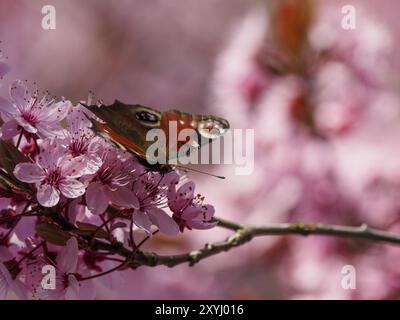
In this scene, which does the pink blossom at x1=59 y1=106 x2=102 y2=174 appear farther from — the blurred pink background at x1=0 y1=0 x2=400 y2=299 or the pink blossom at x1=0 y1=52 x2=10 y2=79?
the blurred pink background at x1=0 y1=0 x2=400 y2=299

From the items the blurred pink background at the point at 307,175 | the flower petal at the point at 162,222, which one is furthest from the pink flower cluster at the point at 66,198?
the blurred pink background at the point at 307,175

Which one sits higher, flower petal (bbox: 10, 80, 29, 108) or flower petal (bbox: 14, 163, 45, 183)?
flower petal (bbox: 10, 80, 29, 108)

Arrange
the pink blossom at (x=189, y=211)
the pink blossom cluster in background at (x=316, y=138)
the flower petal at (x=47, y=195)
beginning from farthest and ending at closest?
the pink blossom cluster in background at (x=316, y=138) < the pink blossom at (x=189, y=211) < the flower petal at (x=47, y=195)

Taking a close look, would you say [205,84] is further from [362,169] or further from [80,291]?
[80,291]

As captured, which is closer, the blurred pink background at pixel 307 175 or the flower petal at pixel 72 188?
the flower petal at pixel 72 188

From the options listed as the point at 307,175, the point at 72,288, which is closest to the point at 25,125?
the point at 72,288

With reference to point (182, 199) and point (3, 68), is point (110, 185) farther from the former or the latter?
point (3, 68)

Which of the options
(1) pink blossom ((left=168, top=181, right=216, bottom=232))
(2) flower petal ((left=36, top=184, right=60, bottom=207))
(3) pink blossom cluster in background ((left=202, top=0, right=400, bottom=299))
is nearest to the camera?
(2) flower petal ((left=36, top=184, right=60, bottom=207))

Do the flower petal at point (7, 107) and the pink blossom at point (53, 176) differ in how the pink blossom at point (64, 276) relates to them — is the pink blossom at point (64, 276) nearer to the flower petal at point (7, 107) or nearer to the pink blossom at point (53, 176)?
the pink blossom at point (53, 176)

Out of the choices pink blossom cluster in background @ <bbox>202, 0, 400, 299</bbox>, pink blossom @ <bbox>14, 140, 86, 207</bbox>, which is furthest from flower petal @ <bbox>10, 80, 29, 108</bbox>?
pink blossom cluster in background @ <bbox>202, 0, 400, 299</bbox>
